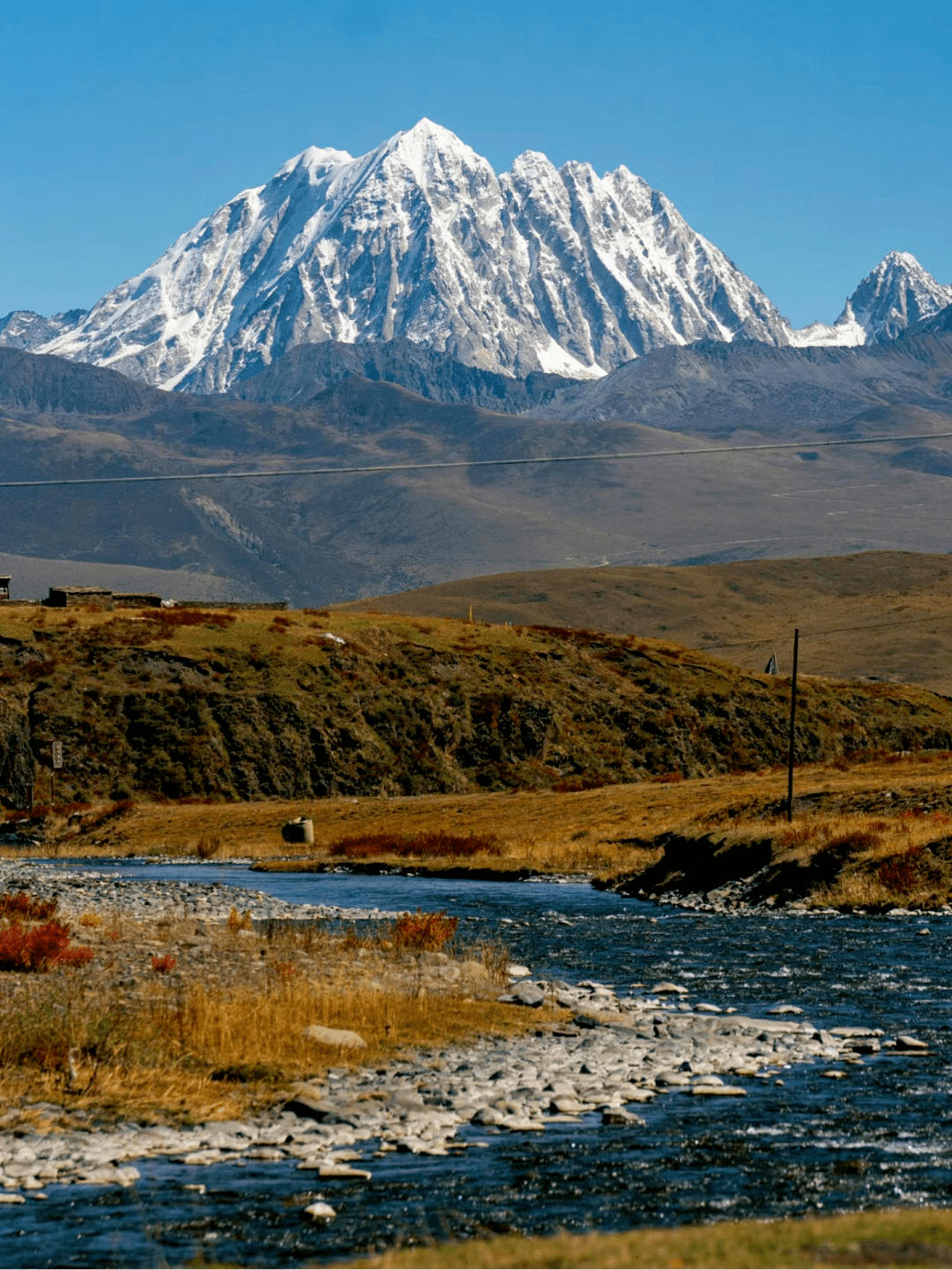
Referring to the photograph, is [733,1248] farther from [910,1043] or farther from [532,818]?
[532,818]

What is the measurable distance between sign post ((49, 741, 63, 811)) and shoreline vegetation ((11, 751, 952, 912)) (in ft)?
10.4

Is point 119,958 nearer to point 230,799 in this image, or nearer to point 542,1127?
point 542,1127

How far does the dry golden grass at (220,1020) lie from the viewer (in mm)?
21344

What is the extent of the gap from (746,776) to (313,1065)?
213 feet

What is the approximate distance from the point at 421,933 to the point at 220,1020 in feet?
40.6

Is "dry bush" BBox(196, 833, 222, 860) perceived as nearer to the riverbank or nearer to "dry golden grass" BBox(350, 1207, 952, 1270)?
the riverbank

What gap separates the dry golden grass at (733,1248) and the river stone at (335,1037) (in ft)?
31.0

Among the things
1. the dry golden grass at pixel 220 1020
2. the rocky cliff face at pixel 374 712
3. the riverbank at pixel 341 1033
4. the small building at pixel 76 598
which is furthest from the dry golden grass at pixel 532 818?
the small building at pixel 76 598

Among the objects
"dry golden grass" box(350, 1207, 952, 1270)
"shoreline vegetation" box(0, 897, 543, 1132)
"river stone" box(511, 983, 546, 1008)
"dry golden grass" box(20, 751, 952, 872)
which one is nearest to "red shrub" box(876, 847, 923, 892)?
"dry golden grass" box(20, 751, 952, 872)

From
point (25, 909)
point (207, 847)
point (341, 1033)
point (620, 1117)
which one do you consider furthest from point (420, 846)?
point (620, 1117)

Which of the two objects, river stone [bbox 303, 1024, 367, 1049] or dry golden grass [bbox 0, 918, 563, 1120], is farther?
river stone [bbox 303, 1024, 367, 1049]

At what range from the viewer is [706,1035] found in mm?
26516

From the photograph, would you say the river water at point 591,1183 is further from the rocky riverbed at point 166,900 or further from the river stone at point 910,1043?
the rocky riverbed at point 166,900

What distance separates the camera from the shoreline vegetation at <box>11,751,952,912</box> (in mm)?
49812
